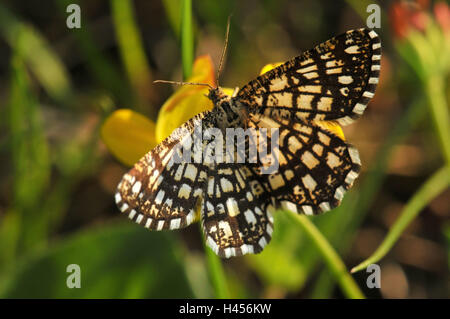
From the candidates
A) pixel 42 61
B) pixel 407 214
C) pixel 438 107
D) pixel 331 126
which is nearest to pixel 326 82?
pixel 331 126

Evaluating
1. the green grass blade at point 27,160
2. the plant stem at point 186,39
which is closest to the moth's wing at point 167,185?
the plant stem at point 186,39

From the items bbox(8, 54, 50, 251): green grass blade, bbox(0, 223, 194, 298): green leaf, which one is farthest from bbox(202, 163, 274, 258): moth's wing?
bbox(8, 54, 50, 251): green grass blade

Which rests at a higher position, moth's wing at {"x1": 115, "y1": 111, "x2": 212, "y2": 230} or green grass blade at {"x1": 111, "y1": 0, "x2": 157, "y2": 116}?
green grass blade at {"x1": 111, "y1": 0, "x2": 157, "y2": 116}

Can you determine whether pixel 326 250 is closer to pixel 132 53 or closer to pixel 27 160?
pixel 27 160

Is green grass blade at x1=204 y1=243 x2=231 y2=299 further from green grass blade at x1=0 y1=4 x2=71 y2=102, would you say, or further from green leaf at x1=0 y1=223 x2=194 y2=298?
green grass blade at x1=0 y1=4 x2=71 y2=102

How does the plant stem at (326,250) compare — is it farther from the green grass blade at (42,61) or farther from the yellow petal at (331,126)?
the green grass blade at (42,61)
